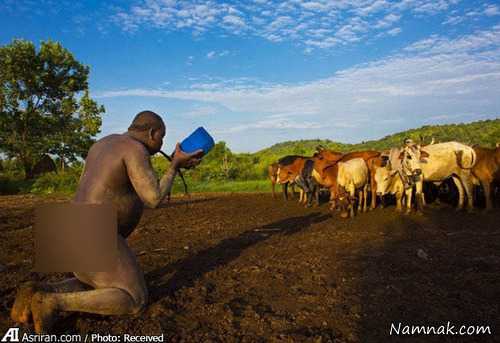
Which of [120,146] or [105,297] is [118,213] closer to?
[120,146]

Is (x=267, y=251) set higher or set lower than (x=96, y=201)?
lower

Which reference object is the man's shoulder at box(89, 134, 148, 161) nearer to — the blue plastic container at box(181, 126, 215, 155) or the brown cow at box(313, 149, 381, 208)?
the blue plastic container at box(181, 126, 215, 155)

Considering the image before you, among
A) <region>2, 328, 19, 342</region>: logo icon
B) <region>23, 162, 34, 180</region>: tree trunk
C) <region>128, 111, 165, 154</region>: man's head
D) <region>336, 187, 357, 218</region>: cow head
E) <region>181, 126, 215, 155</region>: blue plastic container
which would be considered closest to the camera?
<region>2, 328, 19, 342</region>: logo icon

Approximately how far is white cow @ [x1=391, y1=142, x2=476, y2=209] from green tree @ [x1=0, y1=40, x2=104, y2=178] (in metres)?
23.1

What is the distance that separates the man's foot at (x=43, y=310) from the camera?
3.63 m

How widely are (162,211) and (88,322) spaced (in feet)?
31.1

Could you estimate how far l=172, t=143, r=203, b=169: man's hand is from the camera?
4066 mm

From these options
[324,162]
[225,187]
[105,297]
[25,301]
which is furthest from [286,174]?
[25,301]

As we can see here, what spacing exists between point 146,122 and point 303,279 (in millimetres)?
2853

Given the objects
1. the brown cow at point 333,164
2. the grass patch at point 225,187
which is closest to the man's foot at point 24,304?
the brown cow at point 333,164

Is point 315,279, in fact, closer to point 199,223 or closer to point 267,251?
point 267,251

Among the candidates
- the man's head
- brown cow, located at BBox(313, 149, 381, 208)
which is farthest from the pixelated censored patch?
brown cow, located at BBox(313, 149, 381, 208)

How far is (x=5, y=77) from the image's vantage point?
26.5 m

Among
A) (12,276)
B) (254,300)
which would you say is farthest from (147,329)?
(12,276)
